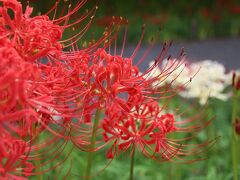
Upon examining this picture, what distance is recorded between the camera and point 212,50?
9789 millimetres

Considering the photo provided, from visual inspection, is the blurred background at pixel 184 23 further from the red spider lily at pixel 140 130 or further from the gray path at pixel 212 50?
the red spider lily at pixel 140 130

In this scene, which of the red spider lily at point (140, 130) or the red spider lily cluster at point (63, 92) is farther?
the red spider lily at point (140, 130)

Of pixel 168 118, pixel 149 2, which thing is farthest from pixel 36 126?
pixel 149 2

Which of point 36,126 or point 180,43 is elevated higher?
point 180,43

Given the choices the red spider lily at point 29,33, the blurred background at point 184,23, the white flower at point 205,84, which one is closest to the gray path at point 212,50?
the blurred background at point 184,23

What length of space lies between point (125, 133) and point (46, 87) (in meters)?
0.47

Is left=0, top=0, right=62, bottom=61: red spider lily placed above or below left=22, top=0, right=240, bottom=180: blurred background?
below

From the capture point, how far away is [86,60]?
1983mm

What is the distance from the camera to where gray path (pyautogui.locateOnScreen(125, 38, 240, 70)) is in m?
9.13

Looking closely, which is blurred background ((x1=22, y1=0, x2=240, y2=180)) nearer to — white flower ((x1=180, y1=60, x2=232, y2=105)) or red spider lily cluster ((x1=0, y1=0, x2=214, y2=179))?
white flower ((x1=180, y1=60, x2=232, y2=105))

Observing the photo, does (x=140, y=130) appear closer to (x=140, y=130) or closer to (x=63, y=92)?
(x=140, y=130)

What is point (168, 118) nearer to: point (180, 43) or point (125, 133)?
point (125, 133)

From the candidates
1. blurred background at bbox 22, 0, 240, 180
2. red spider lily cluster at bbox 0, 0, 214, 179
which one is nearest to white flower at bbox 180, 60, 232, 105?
red spider lily cluster at bbox 0, 0, 214, 179

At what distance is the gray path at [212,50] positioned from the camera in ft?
29.9
